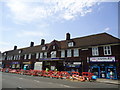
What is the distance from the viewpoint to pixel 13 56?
46594mm

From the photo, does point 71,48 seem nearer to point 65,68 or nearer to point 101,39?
point 65,68

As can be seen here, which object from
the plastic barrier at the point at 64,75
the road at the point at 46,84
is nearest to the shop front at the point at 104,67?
the plastic barrier at the point at 64,75

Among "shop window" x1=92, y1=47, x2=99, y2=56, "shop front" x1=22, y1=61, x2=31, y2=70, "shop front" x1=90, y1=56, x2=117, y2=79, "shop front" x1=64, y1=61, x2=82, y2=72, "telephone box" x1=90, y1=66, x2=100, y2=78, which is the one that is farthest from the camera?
"shop front" x1=22, y1=61, x2=31, y2=70

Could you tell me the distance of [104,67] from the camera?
65.5 feet

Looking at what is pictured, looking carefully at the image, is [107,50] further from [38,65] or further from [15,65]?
[15,65]

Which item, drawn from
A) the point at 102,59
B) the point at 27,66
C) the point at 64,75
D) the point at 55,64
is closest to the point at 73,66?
the point at 55,64

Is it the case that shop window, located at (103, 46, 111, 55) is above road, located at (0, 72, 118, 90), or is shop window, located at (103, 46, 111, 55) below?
above

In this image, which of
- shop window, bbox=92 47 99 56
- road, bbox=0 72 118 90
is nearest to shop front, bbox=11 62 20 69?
road, bbox=0 72 118 90

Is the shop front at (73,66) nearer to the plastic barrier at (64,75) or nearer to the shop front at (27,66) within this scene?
the plastic barrier at (64,75)

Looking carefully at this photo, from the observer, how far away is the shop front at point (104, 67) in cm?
1891

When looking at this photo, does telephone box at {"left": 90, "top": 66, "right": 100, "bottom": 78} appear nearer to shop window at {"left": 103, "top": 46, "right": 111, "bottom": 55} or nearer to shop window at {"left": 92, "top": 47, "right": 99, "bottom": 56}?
shop window at {"left": 92, "top": 47, "right": 99, "bottom": 56}

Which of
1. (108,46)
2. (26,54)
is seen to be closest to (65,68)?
(108,46)

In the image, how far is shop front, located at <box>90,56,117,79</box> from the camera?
1891 cm

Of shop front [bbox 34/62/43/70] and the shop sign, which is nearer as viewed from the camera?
the shop sign
